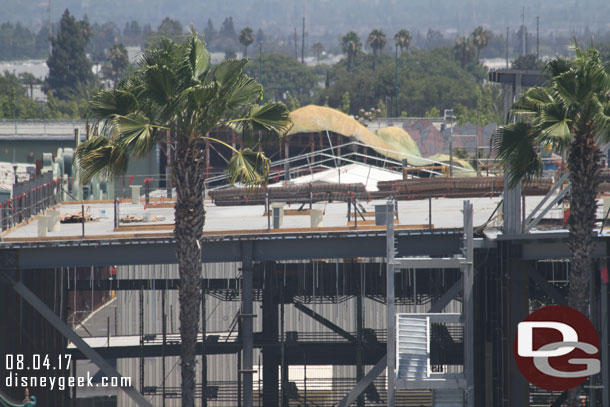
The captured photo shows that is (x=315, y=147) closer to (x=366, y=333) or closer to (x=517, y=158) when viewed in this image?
(x=366, y=333)

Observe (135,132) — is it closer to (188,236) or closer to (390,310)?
(188,236)

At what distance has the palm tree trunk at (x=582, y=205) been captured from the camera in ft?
92.2

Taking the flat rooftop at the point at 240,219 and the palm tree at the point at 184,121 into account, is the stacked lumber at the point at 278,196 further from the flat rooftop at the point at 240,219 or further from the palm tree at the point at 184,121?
the palm tree at the point at 184,121

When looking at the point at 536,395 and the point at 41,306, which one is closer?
the point at 41,306

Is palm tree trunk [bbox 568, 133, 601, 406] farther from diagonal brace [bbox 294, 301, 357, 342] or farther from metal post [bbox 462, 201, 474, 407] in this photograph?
diagonal brace [bbox 294, 301, 357, 342]

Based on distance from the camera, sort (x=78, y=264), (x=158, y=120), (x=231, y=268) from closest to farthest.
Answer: (x=158, y=120) < (x=78, y=264) < (x=231, y=268)

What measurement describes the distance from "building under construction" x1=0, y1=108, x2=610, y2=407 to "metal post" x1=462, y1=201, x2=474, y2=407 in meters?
0.04

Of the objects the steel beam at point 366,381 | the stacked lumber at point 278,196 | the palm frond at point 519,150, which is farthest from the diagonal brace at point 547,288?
the stacked lumber at point 278,196

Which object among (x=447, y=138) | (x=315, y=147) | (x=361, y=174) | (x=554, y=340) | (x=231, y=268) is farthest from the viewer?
(x=447, y=138)

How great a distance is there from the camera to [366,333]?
43.4m

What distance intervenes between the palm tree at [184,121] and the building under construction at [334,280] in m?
1.72

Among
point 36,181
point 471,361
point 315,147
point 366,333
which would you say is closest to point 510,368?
point 471,361

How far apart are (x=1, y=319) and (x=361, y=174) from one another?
28838 mm

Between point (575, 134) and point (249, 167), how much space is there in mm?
8711
